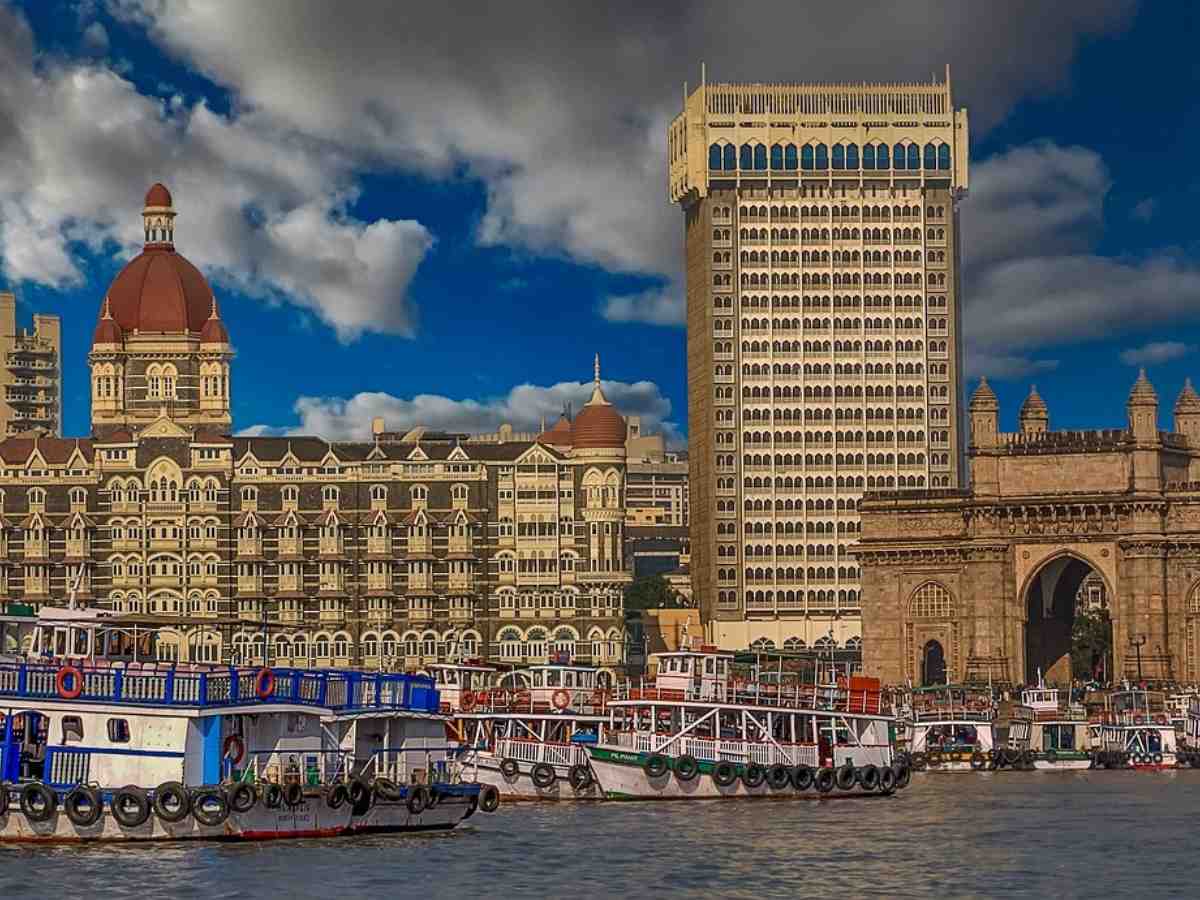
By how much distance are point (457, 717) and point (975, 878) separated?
35458 millimetres

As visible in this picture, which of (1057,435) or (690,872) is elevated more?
(1057,435)

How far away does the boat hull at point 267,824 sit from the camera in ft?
289

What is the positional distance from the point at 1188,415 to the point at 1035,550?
53.5ft

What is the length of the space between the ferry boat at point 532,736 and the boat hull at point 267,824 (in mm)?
15696

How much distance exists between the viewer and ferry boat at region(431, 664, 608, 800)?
117 m

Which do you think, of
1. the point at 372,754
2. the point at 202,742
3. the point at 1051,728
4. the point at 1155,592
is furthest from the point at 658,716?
the point at 1155,592

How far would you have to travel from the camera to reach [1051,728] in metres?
160

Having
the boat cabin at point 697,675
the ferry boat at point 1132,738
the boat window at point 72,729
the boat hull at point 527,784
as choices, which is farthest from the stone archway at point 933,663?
the boat window at point 72,729

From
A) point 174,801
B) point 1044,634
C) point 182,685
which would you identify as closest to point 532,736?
point 182,685

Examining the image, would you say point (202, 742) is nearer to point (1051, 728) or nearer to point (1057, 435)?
point (1051, 728)

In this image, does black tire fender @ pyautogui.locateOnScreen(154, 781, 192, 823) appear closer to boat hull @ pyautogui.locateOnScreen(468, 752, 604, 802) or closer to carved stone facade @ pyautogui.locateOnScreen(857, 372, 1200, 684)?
boat hull @ pyautogui.locateOnScreen(468, 752, 604, 802)

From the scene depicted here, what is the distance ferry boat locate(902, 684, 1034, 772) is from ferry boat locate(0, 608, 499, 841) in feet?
172

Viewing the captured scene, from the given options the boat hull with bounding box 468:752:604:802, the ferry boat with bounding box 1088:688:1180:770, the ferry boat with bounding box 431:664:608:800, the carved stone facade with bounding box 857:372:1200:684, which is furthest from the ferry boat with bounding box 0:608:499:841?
the carved stone facade with bounding box 857:372:1200:684

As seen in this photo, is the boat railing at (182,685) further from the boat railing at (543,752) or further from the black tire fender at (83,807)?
the boat railing at (543,752)
